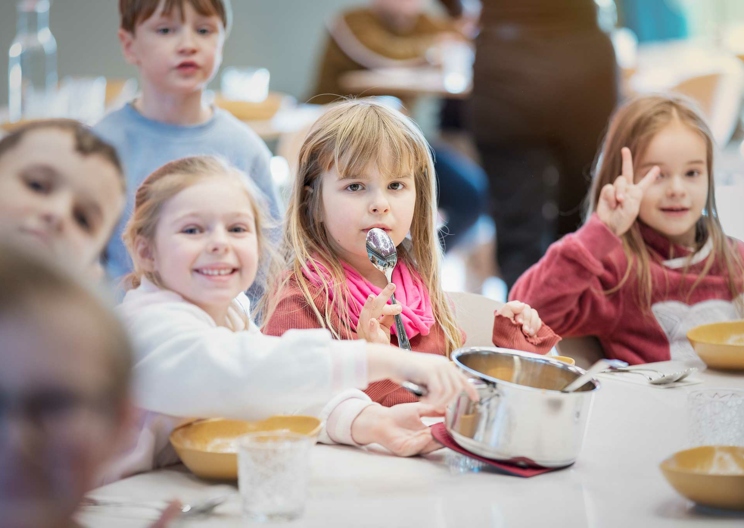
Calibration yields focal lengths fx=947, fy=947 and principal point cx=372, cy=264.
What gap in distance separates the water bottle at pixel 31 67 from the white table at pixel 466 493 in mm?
1812

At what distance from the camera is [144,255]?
3.39 feet

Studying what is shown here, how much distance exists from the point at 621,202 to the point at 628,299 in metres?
0.19

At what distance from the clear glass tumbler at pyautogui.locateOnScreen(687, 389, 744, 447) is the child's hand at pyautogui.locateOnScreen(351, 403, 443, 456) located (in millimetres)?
299

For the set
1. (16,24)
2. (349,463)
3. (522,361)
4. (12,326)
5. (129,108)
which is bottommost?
(349,463)

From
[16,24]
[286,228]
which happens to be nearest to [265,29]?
[16,24]

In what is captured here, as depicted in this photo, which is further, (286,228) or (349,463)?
(286,228)

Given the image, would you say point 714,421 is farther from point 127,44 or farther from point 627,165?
point 127,44

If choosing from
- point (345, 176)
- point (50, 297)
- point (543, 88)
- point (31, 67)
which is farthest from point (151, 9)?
point (31, 67)

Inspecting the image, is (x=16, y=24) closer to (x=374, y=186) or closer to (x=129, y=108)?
(x=129, y=108)

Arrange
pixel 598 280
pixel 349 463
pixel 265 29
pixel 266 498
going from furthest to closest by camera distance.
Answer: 1. pixel 265 29
2. pixel 598 280
3. pixel 349 463
4. pixel 266 498

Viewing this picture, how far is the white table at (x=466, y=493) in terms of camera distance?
2.73 feet

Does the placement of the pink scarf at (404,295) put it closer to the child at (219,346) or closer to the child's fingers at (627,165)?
the child at (219,346)

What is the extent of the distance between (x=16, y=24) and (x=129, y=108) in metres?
2.88

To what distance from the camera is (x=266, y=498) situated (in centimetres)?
81
